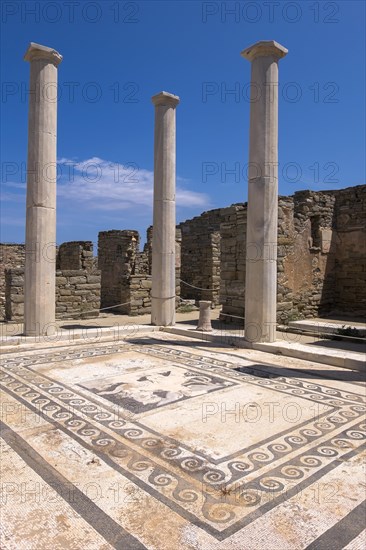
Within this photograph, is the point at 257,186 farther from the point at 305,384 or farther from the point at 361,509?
the point at 361,509

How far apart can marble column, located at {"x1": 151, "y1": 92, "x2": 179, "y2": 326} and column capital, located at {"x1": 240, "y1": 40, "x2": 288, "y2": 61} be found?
239 cm

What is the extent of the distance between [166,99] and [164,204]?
238 centimetres

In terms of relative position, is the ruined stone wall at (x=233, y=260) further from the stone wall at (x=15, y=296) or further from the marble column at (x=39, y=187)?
the stone wall at (x=15, y=296)

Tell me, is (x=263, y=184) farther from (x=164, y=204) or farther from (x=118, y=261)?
(x=118, y=261)

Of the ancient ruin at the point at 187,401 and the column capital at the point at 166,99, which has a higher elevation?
the column capital at the point at 166,99

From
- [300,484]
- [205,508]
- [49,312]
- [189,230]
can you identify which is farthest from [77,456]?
[189,230]

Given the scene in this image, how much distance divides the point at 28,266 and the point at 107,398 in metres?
4.12

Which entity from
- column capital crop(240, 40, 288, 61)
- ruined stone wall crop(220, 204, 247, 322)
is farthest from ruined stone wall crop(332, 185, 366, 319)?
column capital crop(240, 40, 288, 61)

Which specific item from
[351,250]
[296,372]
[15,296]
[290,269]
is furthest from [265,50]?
[15,296]

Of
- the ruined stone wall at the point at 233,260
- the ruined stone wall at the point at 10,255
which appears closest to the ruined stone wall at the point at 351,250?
the ruined stone wall at the point at 233,260

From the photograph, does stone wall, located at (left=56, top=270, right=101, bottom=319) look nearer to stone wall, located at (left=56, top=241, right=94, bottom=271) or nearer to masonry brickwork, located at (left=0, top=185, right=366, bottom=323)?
masonry brickwork, located at (left=0, top=185, right=366, bottom=323)

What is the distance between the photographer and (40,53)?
762 cm

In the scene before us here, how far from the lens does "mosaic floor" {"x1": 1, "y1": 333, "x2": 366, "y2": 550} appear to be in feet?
7.32

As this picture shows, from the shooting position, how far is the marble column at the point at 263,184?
711cm
